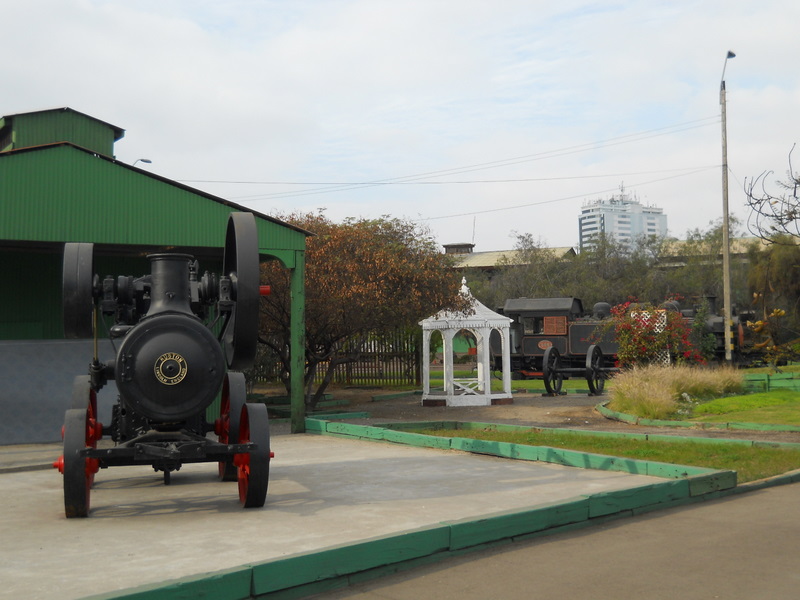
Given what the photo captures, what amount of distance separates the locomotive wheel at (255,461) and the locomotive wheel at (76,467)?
121cm

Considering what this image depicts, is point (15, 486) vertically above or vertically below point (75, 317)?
below

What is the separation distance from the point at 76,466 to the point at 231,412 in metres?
1.46

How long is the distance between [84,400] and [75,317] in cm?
83

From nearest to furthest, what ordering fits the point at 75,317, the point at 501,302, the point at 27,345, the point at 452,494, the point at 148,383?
the point at 148,383
the point at 75,317
the point at 452,494
the point at 27,345
the point at 501,302

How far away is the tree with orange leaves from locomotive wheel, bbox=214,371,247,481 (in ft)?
27.2

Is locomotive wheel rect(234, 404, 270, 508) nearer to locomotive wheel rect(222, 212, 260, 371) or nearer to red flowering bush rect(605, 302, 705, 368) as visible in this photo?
locomotive wheel rect(222, 212, 260, 371)

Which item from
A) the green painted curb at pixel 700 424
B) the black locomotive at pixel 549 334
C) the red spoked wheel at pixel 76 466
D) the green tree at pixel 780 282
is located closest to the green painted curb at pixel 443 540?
the red spoked wheel at pixel 76 466

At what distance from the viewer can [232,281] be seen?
709 centimetres

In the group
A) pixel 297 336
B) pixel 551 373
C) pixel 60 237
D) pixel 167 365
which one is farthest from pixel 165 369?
pixel 551 373

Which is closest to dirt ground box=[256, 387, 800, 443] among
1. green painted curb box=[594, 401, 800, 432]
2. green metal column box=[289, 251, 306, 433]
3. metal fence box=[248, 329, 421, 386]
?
green painted curb box=[594, 401, 800, 432]

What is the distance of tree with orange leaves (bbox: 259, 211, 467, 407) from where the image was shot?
1736 cm

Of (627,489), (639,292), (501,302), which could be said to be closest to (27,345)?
(627,489)

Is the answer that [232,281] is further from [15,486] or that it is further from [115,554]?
[15,486]

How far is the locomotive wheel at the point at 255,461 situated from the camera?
6.91 metres
